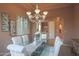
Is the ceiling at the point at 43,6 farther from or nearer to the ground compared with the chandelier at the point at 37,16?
farther from the ground

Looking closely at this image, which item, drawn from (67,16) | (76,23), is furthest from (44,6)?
(76,23)

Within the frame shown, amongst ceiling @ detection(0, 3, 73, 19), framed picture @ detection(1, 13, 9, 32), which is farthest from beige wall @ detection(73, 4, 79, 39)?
framed picture @ detection(1, 13, 9, 32)

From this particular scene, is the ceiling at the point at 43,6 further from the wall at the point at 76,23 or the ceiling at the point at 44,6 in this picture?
the wall at the point at 76,23

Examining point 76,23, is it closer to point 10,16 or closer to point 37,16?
point 37,16

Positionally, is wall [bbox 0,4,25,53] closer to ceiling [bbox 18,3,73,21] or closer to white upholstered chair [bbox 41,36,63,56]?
ceiling [bbox 18,3,73,21]

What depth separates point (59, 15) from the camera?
315 cm

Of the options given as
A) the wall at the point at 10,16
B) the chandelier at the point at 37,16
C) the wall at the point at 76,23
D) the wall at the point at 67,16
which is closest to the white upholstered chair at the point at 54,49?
the wall at the point at 67,16

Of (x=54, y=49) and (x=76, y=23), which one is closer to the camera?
(x=76, y=23)

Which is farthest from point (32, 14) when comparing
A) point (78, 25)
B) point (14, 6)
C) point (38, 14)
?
point (78, 25)

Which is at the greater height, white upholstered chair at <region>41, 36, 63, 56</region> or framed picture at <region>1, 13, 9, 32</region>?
framed picture at <region>1, 13, 9, 32</region>

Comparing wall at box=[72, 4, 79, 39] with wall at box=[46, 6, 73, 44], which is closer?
wall at box=[72, 4, 79, 39]

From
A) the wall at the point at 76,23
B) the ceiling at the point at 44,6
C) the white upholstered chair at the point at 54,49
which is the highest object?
the ceiling at the point at 44,6

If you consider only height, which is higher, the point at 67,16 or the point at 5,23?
the point at 67,16

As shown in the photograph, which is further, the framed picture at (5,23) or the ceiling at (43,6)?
the framed picture at (5,23)
